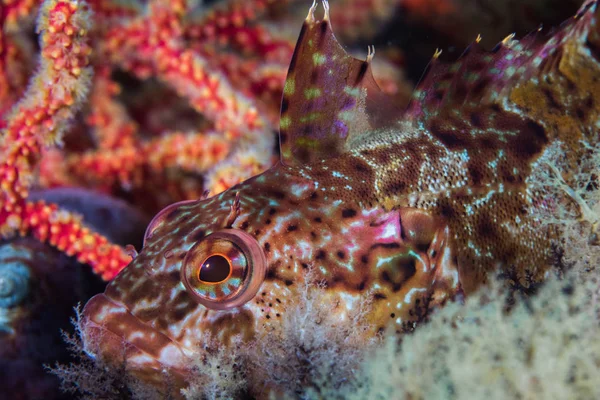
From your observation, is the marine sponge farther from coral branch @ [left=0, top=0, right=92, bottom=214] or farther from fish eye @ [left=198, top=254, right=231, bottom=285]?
coral branch @ [left=0, top=0, right=92, bottom=214]

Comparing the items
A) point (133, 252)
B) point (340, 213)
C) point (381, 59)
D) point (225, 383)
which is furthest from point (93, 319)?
point (381, 59)

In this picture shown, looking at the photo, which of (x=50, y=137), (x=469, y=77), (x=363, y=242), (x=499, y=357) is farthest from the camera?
(x=50, y=137)

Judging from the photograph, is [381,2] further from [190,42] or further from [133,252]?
[133,252]

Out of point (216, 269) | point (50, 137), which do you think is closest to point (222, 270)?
point (216, 269)

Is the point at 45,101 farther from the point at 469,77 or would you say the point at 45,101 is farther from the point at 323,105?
the point at 469,77

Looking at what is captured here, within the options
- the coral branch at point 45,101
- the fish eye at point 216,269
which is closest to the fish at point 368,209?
the fish eye at point 216,269

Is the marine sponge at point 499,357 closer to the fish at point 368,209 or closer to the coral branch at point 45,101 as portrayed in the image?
the fish at point 368,209

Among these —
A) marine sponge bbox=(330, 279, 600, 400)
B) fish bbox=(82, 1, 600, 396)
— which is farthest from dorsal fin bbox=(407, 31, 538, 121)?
marine sponge bbox=(330, 279, 600, 400)
